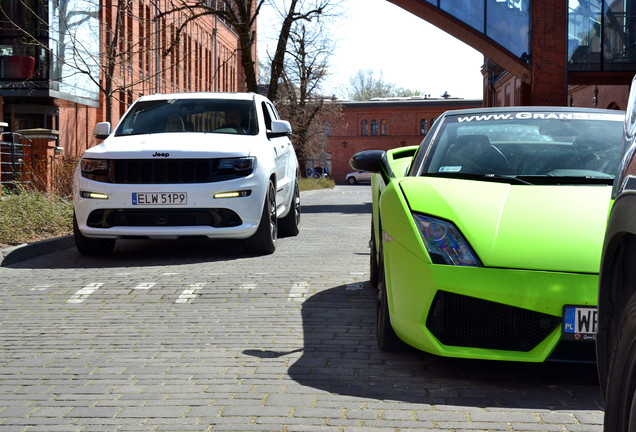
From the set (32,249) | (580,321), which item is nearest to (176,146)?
(32,249)

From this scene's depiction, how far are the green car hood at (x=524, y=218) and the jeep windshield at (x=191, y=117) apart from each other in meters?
6.07

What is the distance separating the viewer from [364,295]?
24.5ft

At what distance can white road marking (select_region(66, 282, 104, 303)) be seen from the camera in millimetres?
7262

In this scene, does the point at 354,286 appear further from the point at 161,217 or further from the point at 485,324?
the point at 485,324

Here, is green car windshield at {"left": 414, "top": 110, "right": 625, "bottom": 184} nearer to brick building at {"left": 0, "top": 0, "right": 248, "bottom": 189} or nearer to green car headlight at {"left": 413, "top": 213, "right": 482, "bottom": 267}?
green car headlight at {"left": 413, "top": 213, "right": 482, "bottom": 267}

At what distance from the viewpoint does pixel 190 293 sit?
750 cm

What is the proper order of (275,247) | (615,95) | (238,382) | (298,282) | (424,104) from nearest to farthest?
1. (238,382)
2. (298,282)
3. (275,247)
4. (615,95)
5. (424,104)

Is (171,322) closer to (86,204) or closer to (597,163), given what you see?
(597,163)

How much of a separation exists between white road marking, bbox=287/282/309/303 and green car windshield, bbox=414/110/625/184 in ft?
6.47

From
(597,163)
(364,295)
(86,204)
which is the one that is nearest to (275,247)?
(86,204)

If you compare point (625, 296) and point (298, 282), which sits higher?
point (625, 296)

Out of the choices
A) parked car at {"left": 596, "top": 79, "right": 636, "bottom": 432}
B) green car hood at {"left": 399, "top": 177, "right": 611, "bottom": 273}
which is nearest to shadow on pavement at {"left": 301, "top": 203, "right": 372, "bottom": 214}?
green car hood at {"left": 399, "top": 177, "right": 611, "bottom": 273}

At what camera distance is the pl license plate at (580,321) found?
423 cm

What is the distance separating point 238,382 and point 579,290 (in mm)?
1730
